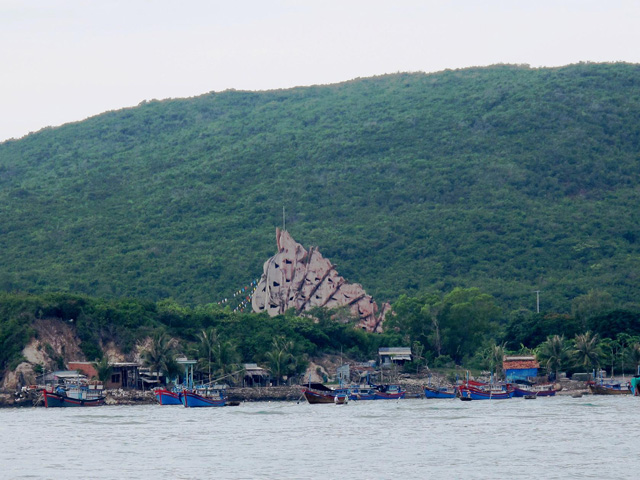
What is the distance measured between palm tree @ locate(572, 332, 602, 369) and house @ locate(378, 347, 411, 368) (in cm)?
1766

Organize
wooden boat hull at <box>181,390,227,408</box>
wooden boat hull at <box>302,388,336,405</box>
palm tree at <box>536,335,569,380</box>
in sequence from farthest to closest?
palm tree at <box>536,335,569,380</box> < wooden boat hull at <box>302,388,336,405</box> < wooden boat hull at <box>181,390,227,408</box>

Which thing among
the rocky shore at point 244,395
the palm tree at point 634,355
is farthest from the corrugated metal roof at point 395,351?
the palm tree at point 634,355

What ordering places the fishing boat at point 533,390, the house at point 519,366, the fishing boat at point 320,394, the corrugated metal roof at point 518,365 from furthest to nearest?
the corrugated metal roof at point 518,365
the house at point 519,366
the fishing boat at point 533,390
the fishing boat at point 320,394

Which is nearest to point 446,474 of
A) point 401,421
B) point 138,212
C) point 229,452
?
point 229,452

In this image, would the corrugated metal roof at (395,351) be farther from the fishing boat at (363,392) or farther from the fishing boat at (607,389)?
the fishing boat at (607,389)

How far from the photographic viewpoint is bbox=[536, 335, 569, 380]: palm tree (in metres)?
117

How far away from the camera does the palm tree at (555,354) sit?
117 metres

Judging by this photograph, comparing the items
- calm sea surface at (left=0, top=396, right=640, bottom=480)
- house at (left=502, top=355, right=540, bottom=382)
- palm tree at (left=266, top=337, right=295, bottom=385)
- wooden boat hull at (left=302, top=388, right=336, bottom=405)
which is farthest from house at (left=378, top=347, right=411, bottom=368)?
calm sea surface at (left=0, top=396, right=640, bottom=480)

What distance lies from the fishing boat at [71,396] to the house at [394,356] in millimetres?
34313

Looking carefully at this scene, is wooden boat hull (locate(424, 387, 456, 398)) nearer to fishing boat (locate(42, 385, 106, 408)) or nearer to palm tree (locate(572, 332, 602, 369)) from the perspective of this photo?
palm tree (locate(572, 332, 602, 369))

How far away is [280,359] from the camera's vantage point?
374 ft

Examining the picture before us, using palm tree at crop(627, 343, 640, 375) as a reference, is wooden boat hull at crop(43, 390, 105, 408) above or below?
below

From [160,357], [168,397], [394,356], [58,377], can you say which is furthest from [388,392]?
[58,377]

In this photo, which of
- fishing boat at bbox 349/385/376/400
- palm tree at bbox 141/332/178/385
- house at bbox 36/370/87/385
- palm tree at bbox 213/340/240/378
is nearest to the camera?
house at bbox 36/370/87/385
